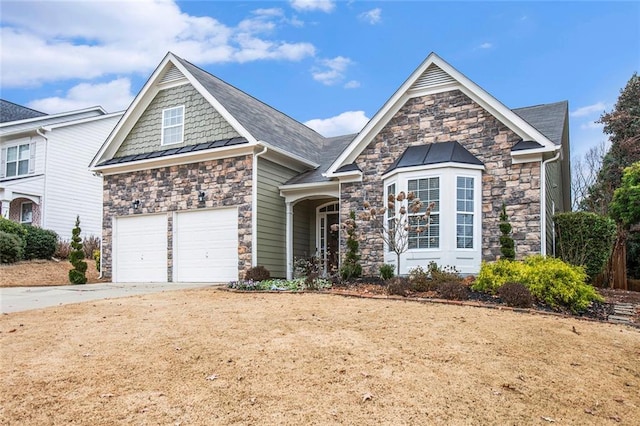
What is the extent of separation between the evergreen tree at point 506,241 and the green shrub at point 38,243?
673 inches

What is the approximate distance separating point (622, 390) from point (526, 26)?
12626 mm

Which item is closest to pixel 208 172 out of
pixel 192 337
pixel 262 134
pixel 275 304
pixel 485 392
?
pixel 262 134

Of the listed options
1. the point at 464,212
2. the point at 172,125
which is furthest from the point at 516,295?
the point at 172,125

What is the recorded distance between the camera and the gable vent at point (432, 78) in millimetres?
13117

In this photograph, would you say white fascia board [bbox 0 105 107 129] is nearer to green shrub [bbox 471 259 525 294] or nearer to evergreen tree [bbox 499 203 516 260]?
evergreen tree [bbox 499 203 516 260]

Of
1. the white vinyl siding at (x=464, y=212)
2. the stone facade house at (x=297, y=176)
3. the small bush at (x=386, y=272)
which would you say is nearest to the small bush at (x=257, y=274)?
the stone facade house at (x=297, y=176)

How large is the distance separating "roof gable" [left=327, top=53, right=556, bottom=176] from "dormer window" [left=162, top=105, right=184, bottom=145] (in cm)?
529

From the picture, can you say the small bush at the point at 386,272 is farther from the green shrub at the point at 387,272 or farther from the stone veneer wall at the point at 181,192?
the stone veneer wall at the point at 181,192

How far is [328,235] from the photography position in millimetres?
17078

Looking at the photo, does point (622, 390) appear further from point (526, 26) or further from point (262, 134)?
point (526, 26)

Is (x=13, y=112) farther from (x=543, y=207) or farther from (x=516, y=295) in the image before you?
(x=516, y=295)

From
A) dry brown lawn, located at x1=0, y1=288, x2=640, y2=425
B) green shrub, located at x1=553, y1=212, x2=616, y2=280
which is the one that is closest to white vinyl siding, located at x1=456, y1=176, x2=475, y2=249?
green shrub, located at x1=553, y1=212, x2=616, y2=280

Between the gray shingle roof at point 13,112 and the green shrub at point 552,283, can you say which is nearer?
the green shrub at point 552,283

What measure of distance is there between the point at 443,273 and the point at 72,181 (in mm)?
19459
